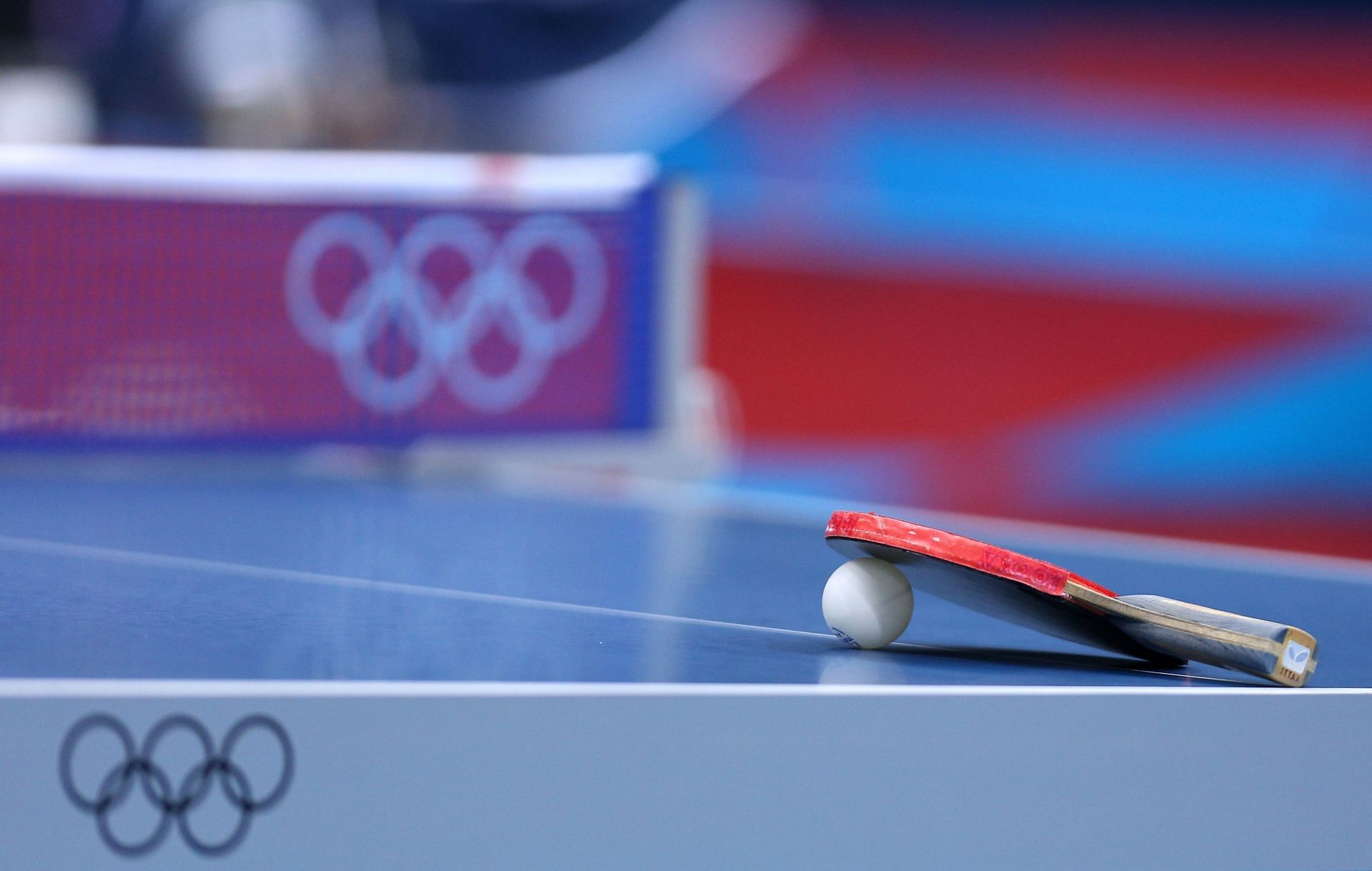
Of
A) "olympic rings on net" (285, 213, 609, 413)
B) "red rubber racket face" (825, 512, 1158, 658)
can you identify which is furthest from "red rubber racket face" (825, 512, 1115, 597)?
"olympic rings on net" (285, 213, 609, 413)

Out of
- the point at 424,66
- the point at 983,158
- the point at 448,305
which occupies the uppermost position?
the point at 424,66

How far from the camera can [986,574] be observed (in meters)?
1.50

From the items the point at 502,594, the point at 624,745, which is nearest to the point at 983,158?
the point at 502,594

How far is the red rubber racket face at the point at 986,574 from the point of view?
1485mm

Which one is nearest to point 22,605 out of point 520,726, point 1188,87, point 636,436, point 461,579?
point 461,579

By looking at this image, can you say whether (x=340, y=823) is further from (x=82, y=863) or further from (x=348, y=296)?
(x=348, y=296)

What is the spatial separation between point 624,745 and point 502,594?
91cm

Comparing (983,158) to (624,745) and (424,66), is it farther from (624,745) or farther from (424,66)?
(624,745)

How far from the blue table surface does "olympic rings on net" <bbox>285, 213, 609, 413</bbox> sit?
0.97 meters

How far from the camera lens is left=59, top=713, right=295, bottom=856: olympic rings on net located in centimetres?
116

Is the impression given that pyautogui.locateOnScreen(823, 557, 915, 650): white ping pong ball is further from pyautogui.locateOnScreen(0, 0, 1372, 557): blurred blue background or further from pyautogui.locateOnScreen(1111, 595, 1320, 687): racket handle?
pyautogui.locateOnScreen(0, 0, 1372, 557): blurred blue background

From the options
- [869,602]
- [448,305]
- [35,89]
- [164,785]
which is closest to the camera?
[164,785]

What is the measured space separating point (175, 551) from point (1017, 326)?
7.42 m

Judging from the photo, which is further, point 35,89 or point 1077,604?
point 35,89
